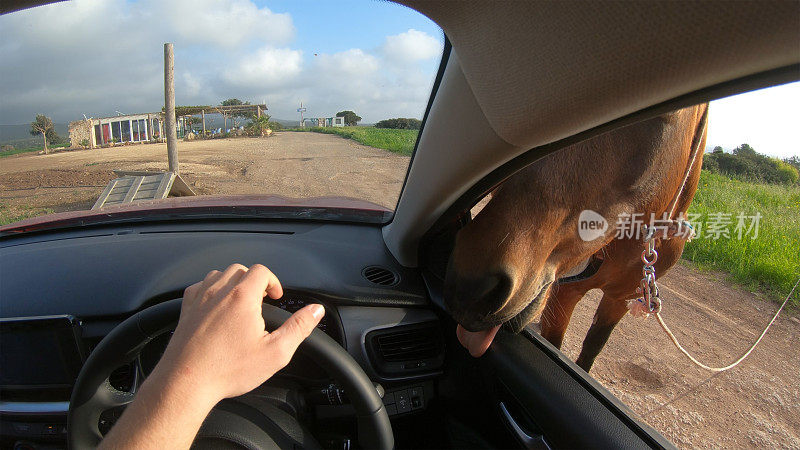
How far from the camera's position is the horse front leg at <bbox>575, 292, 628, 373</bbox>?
2.99m

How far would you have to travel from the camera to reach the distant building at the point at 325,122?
107 inches

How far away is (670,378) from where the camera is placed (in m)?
3.40

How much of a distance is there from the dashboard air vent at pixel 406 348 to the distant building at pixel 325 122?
→ 143cm

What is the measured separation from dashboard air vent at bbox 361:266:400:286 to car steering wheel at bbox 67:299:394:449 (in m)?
0.85

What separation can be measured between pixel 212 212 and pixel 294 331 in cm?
186

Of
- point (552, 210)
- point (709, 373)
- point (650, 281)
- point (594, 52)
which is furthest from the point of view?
point (709, 373)

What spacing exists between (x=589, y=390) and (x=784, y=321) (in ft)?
12.6

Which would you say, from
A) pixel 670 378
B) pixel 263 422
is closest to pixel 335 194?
pixel 263 422

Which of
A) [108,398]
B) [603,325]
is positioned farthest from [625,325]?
[108,398]

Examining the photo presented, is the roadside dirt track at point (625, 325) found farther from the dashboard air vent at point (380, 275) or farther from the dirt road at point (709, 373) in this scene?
the dashboard air vent at point (380, 275)

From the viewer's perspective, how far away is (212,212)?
2.53 meters

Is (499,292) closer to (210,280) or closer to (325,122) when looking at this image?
(210,280)

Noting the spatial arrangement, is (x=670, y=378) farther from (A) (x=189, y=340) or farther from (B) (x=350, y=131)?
(A) (x=189, y=340)

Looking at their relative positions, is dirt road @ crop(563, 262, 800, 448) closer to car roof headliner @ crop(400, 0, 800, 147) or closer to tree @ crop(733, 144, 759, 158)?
tree @ crop(733, 144, 759, 158)
